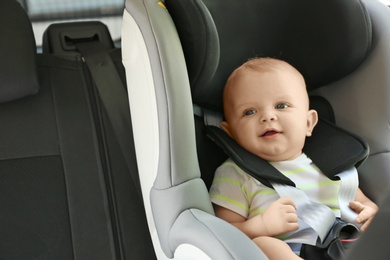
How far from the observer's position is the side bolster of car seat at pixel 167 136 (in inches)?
47.7

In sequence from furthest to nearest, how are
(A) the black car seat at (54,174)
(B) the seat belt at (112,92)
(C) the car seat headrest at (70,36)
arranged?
(C) the car seat headrest at (70,36)
(B) the seat belt at (112,92)
(A) the black car seat at (54,174)

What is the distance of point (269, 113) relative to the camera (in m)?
1.42

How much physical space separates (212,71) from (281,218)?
37cm

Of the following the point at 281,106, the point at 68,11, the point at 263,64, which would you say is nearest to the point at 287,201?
the point at 281,106

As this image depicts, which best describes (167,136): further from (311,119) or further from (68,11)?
(68,11)

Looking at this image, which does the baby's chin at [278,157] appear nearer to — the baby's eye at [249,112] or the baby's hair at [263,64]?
the baby's eye at [249,112]

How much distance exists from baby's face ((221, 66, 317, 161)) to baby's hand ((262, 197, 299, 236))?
17cm

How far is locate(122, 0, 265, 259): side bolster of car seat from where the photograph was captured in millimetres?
1211

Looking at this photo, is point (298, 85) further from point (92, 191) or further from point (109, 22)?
point (109, 22)

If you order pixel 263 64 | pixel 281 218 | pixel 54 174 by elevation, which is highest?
→ pixel 263 64

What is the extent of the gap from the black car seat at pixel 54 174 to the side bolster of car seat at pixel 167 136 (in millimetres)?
290

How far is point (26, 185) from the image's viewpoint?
1.61 meters

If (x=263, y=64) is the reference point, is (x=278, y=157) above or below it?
below

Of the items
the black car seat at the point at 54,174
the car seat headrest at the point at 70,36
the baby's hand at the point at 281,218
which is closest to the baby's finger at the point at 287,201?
the baby's hand at the point at 281,218
